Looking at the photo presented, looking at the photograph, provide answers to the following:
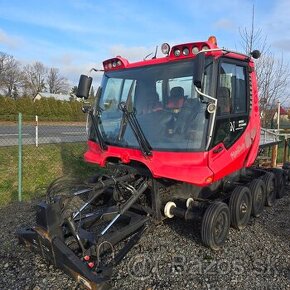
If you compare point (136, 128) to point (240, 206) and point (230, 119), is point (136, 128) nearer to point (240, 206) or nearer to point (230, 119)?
point (230, 119)

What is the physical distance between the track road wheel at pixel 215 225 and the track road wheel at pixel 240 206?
288 mm

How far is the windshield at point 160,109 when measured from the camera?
14.2 feet

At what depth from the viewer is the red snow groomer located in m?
3.87

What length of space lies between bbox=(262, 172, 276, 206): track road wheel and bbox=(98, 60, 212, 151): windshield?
266 centimetres

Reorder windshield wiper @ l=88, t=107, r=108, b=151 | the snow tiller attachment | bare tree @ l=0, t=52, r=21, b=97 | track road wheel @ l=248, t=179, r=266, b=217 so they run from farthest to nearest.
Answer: bare tree @ l=0, t=52, r=21, b=97, track road wheel @ l=248, t=179, r=266, b=217, windshield wiper @ l=88, t=107, r=108, b=151, the snow tiller attachment

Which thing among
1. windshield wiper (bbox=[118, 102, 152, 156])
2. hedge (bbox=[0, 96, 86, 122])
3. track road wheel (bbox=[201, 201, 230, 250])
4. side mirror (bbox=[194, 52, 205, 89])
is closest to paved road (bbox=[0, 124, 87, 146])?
windshield wiper (bbox=[118, 102, 152, 156])

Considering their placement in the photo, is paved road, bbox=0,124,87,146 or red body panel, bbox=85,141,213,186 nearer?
red body panel, bbox=85,141,213,186

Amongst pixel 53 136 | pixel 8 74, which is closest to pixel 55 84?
pixel 8 74

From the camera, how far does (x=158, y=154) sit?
4.45 m

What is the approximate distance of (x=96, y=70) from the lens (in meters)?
5.48

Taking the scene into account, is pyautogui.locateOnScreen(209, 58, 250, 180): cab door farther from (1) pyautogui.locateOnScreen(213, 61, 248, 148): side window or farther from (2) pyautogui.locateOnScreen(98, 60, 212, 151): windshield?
(2) pyautogui.locateOnScreen(98, 60, 212, 151): windshield

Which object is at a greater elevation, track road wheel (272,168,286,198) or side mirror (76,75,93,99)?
side mirror (76,75,93,99)

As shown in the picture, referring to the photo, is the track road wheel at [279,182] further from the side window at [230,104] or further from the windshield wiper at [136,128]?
the windshield wiper at [136,128]

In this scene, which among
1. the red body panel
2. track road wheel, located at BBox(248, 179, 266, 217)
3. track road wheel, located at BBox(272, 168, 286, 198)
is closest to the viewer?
the red body panel
